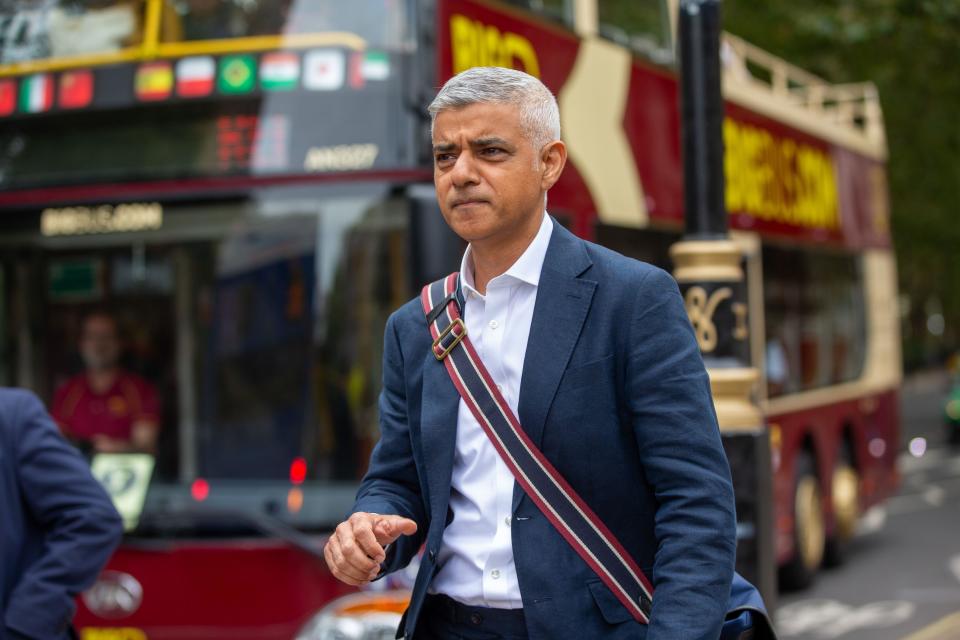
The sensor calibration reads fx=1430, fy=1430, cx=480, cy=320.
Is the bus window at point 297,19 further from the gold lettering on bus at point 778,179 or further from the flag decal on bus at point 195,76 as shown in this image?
the gold lettering on bus at point 778,179

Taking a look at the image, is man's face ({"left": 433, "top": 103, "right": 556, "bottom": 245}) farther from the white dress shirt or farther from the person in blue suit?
the person in blue suit

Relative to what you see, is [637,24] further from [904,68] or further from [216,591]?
[904,68]

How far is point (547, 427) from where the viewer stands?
7.56 feet

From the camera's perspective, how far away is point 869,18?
561 inches

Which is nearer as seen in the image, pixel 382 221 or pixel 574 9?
pixel 382 221

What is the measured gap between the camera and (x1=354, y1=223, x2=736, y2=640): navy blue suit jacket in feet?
7.29

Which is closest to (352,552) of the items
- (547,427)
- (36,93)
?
(547,427)

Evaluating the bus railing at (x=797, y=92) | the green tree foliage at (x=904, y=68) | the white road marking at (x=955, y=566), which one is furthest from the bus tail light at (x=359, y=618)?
the green tree foliage at (x=904, y=68)

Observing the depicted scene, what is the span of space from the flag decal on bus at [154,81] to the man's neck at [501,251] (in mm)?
3260

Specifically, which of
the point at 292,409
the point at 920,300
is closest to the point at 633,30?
the point at 292,409

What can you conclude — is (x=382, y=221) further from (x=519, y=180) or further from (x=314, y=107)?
(x=519, y=180)

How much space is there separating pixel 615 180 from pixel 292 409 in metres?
2.23

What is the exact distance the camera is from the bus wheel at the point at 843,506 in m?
10.4

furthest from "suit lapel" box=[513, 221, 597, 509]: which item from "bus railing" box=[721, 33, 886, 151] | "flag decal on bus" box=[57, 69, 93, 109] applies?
"bus railing" box=[721, 33, 886, 151]
